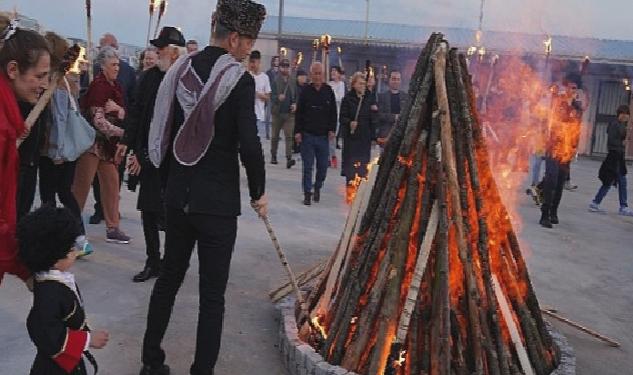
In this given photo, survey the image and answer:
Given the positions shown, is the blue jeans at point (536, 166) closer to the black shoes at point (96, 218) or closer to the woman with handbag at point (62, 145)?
the black shoes at point (96, 218)

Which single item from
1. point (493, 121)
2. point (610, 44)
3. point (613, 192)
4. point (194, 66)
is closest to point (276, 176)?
point (493, 121)

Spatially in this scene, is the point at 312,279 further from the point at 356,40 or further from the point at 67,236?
the point at 356,40

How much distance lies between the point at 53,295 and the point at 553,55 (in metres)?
20.5

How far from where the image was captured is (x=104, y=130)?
6836 millimetres

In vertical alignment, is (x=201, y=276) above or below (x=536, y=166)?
above

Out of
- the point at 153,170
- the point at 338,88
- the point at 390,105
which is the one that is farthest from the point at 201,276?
the point at 338,88

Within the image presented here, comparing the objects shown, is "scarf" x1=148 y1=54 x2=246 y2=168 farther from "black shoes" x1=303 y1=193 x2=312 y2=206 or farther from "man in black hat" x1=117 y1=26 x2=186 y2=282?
"black shoes" x1=303 y1=193 x2=312 y2=206

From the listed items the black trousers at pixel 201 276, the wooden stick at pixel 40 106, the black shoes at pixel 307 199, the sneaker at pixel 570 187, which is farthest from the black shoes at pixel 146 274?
the sneaker at pixel 570 187

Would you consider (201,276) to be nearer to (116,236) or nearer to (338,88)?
(116,236)

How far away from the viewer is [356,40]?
23.3m

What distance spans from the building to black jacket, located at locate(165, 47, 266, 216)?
17611mm

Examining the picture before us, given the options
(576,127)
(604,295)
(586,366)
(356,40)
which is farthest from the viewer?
(356,40)

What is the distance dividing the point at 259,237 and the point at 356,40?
650 inches

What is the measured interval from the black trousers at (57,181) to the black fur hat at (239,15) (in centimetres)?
304
